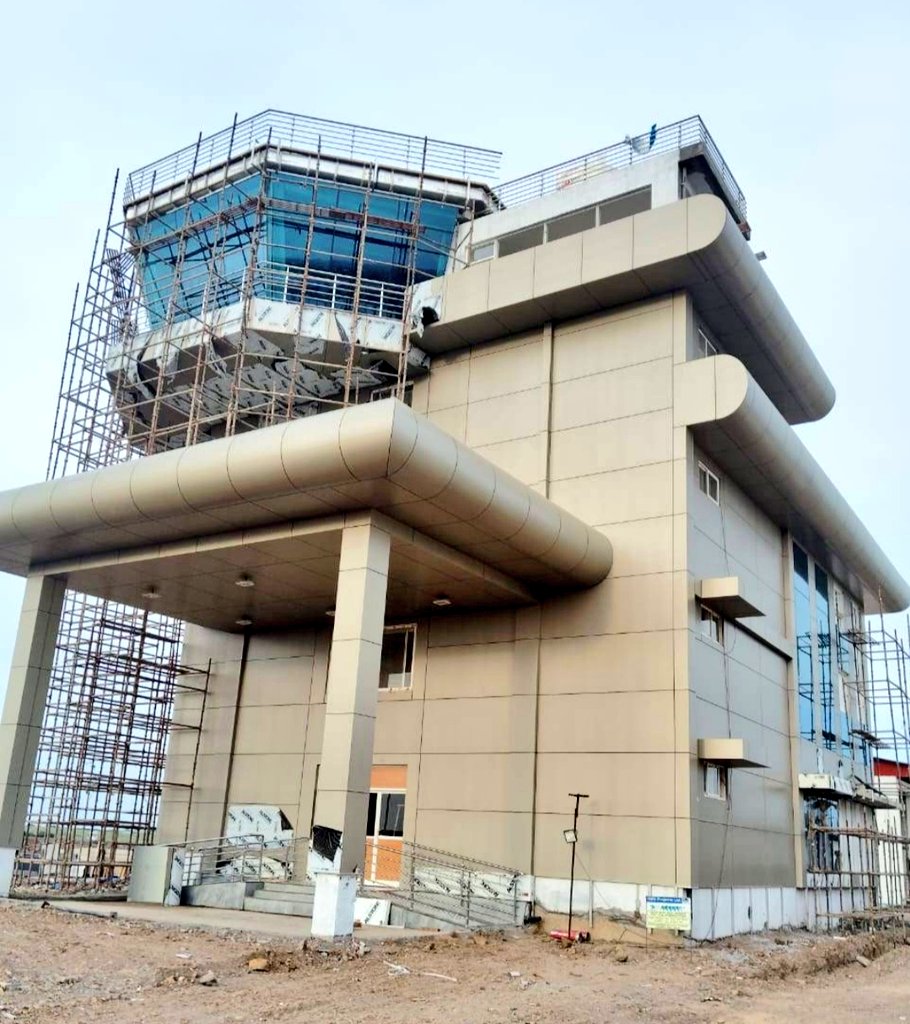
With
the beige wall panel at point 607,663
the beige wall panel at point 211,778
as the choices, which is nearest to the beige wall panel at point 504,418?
the beige wall panel at point 607,663

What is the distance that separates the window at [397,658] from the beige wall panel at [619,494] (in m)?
4.53

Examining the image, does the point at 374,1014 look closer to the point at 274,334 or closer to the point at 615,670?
the point at 615,670

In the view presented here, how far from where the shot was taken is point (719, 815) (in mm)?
19531

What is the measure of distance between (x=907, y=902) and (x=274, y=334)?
2666cm

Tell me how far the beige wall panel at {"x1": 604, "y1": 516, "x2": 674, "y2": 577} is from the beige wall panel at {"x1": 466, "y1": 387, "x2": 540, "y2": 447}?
320 cm

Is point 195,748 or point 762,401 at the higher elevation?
point 762,401

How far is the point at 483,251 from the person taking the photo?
2547 cm

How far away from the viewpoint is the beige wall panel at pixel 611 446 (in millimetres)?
20609

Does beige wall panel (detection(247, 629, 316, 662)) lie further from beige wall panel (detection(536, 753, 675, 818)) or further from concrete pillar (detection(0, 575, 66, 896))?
beige wall panel (detection(536, 753, 675, 818))

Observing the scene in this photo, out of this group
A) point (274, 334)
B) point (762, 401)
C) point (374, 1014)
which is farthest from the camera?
point (274, 334)

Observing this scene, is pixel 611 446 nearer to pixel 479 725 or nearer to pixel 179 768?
pixel 479 725

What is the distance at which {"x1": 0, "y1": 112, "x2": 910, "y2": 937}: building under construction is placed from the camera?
677 inches

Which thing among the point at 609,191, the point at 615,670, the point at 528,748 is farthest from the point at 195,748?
the point at 609,191

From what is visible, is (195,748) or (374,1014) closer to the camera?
(374,1014)
